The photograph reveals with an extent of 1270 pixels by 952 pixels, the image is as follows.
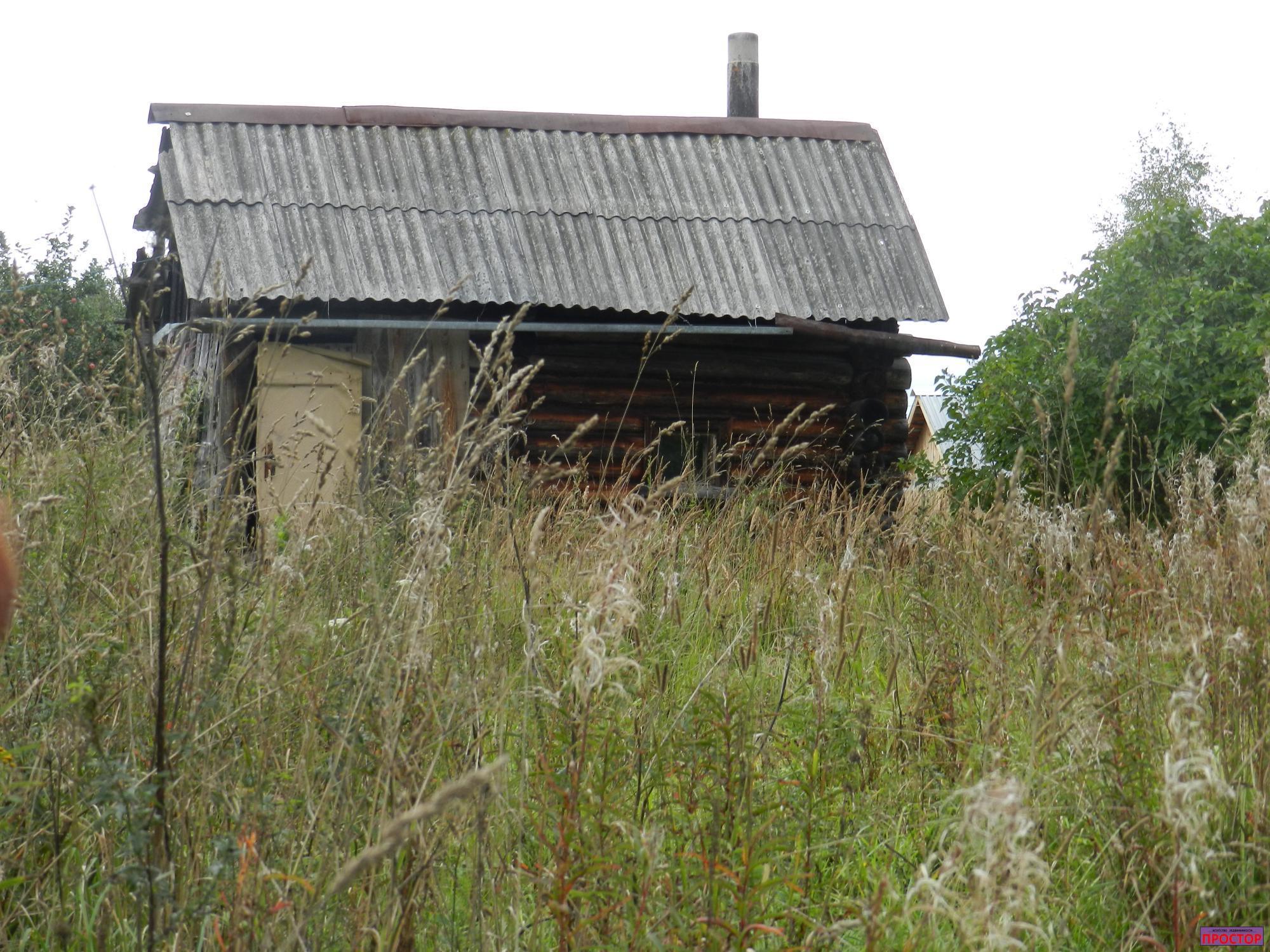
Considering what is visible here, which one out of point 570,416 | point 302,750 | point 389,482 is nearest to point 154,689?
point 302,750

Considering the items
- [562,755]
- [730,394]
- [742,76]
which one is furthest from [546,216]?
[562,755]

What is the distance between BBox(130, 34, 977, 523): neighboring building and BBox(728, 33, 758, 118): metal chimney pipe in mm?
1612

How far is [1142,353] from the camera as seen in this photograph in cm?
998

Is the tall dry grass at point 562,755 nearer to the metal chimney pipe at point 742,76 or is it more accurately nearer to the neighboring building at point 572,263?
the neighboring building at point 572,263

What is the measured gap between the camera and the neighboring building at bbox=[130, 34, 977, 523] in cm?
994

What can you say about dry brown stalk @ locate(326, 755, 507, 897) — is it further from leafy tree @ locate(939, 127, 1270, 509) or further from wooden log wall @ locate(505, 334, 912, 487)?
wooden log wall @ locate(505, 334, 912, 487)

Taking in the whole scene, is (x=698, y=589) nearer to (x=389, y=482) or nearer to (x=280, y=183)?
(x=389, y=482)

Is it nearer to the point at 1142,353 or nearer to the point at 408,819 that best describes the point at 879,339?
the point at 1142,353

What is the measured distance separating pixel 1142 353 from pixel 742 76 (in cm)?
562

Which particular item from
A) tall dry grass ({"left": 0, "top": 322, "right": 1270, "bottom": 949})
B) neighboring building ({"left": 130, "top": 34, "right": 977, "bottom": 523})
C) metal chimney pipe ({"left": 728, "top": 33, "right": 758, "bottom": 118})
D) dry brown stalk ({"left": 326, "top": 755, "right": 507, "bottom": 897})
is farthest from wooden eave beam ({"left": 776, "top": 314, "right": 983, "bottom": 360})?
dry brown stalk ({"left": 326, "top": 755, "right": 507, "bottom": 897})

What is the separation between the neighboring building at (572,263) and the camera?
32.6ft

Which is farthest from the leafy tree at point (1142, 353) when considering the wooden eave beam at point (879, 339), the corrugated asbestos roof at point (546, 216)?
the corrugated asbestos roof at point (546, 216)

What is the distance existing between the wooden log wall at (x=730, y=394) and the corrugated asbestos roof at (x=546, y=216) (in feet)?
2.15

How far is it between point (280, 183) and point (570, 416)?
3166mm
